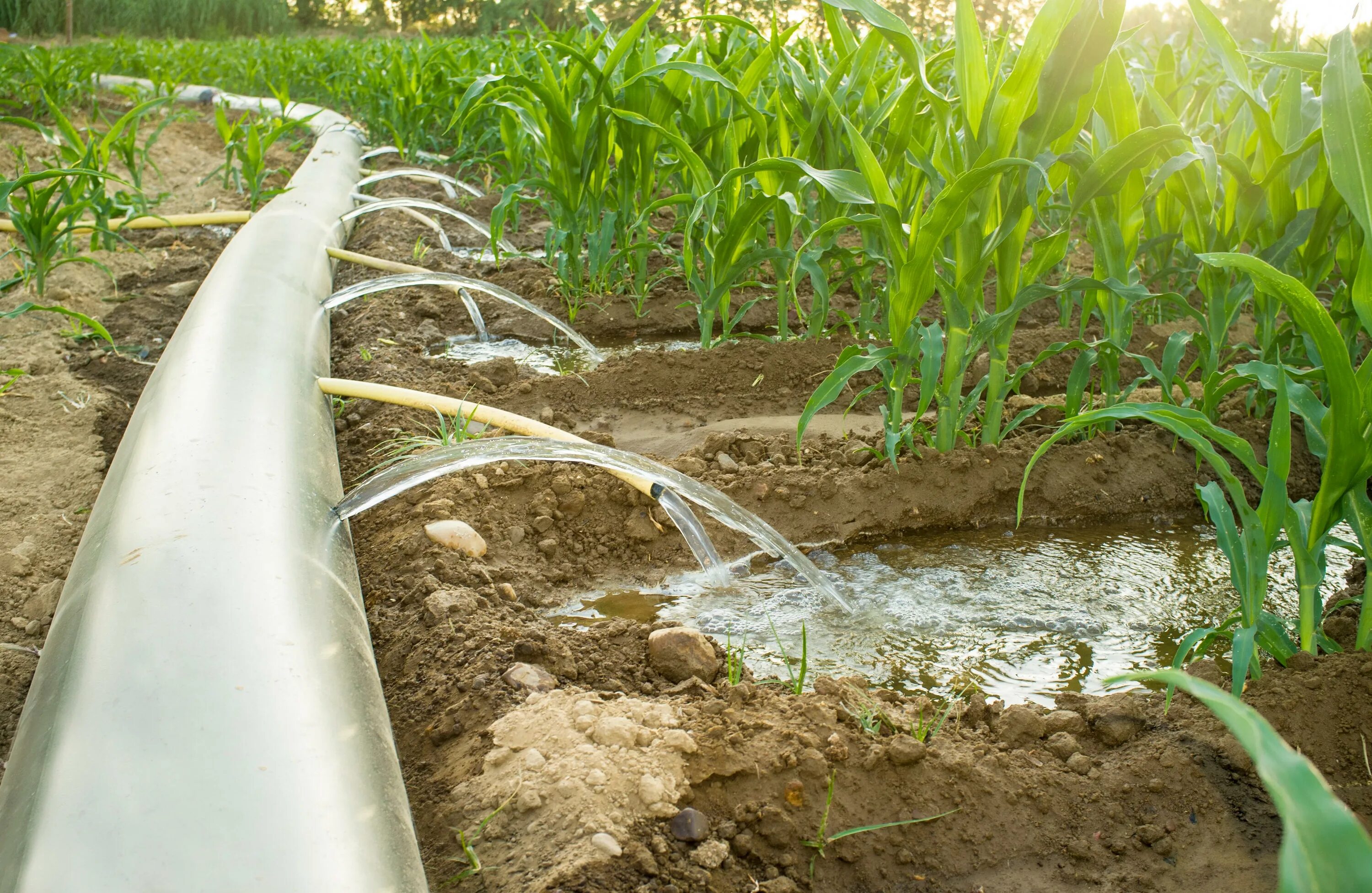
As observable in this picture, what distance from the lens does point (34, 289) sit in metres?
2.81

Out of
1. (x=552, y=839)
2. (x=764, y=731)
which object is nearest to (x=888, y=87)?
(x=764, y=731)

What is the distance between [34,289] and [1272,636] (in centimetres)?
322

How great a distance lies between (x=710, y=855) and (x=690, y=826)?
0.14ft

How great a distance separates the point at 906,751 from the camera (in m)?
1.12

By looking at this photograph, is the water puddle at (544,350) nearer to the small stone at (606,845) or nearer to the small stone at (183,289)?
the small stone at (183,289)

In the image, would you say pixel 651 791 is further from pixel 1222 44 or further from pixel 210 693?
pixel 1222 44

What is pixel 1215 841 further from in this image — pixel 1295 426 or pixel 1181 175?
pixel 1295 426

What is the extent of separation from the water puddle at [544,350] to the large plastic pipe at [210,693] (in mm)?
1205

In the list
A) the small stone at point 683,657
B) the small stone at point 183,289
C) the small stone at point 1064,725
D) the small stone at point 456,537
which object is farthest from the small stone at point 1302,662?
the small stone at point 183,289

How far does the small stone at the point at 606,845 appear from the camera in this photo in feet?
3.21

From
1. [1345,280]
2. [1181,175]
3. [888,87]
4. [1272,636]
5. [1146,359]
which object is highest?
[888,87]

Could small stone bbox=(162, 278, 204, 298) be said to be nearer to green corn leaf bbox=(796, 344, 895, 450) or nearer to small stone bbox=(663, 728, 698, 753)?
green corn leaf bbox=(796, 344, 895, 450)

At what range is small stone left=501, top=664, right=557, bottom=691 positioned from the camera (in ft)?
4.12

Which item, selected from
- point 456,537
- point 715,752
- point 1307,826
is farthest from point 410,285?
point 1307,826
